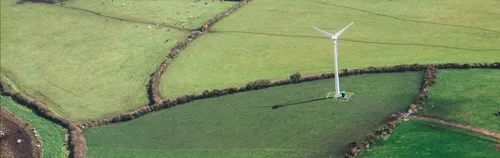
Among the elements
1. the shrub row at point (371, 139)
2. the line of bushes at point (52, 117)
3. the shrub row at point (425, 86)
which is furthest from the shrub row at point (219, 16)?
the shrub row at point (371, 139)

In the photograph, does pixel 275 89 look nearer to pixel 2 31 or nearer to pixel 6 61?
pixel 6 61

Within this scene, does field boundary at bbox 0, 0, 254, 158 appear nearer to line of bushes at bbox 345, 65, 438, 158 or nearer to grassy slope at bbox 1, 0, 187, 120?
grassy slope at bbox 1, 0, 187, 120

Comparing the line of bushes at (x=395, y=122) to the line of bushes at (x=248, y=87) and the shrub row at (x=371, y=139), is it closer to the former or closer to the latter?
the shrub row at (x=371, y=139)

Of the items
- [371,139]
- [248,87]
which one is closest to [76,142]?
[248,87]

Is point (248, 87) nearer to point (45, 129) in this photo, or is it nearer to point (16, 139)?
point (45, 129)

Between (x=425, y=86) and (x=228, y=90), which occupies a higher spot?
(x=228, y=90)

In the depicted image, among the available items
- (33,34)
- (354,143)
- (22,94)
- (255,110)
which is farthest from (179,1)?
(354,143)
